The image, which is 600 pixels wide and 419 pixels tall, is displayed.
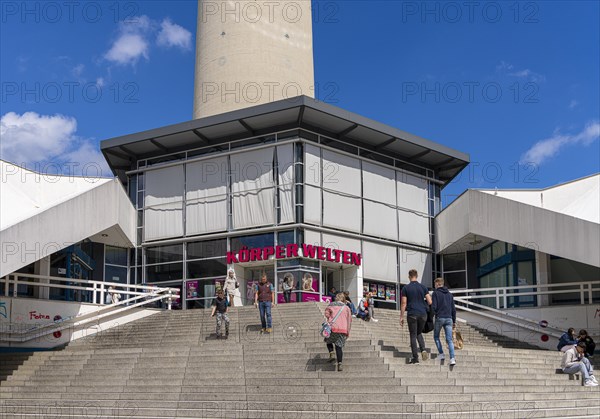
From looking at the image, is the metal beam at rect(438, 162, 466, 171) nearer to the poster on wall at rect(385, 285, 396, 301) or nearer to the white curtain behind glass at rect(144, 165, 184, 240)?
the poster on wall at rect(385, 285, 396, 301)

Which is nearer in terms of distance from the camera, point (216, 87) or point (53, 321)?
point (53, 321)

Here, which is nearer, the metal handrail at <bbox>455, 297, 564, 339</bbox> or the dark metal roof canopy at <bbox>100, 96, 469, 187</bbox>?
the metal handrail at <bbox>455, 297, 564, 339</bbox>

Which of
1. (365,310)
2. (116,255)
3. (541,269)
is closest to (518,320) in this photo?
(541,269)

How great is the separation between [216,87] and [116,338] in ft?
52.3

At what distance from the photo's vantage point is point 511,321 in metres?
25.2

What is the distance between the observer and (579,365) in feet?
52.3

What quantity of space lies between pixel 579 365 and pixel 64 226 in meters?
14.0

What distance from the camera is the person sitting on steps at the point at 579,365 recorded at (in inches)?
622

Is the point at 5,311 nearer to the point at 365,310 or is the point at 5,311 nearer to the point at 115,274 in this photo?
the point at 115,274

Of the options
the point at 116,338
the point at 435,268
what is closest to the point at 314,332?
the point at 116,338

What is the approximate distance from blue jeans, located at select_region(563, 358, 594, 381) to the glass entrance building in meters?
12.4

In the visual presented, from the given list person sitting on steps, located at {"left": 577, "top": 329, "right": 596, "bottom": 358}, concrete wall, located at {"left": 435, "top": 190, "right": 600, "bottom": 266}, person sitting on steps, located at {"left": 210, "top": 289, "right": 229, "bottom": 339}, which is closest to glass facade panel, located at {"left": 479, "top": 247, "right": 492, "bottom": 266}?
concrete wall, located at {"left": 435, "top": 190, "right": 600, "bottom": 266}

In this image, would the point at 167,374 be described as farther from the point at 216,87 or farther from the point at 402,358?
the point at 216,87

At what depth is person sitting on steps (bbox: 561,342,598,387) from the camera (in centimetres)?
1580
